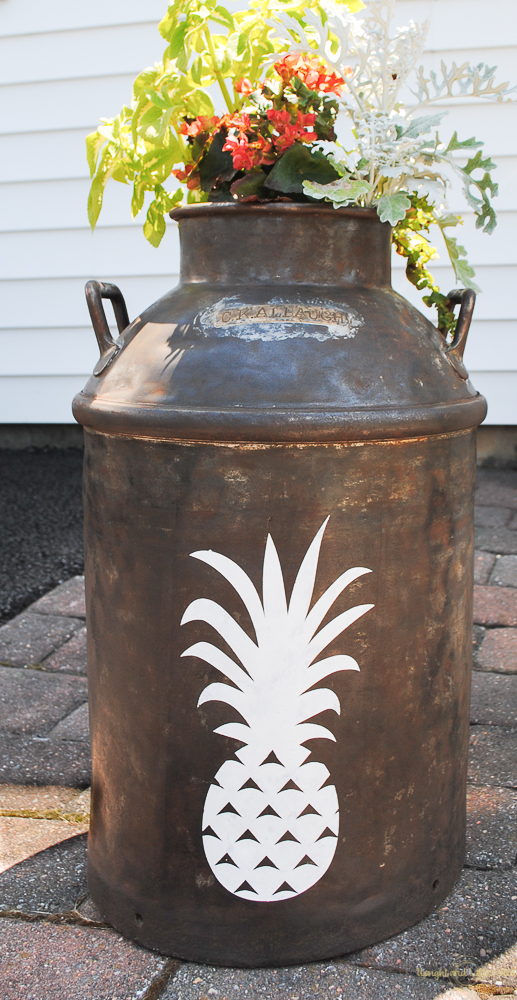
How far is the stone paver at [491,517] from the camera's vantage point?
405 cm

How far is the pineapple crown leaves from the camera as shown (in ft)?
4.70

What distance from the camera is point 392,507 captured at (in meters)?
1.46

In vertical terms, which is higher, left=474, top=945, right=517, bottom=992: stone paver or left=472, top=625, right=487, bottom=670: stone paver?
left=474, top=945, right=517, bottom=992: stone paver

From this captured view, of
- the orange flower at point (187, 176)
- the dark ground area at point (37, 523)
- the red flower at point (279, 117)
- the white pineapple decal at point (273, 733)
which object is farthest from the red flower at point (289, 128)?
the dark ground area at point (37, 523)

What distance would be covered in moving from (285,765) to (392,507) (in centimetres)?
47

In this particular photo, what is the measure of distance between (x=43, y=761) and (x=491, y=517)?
254 cm

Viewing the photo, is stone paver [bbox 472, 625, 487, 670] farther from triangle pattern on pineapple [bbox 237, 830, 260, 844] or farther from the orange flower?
the orange flower

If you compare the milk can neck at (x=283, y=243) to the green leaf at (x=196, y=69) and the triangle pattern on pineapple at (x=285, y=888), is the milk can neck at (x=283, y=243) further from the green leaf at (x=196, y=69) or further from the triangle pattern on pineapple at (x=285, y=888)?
the triangle pattern on pineapple at (x=285, y=888)

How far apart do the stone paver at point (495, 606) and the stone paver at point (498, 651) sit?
2.7 inches

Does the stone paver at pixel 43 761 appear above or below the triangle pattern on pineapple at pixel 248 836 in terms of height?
below

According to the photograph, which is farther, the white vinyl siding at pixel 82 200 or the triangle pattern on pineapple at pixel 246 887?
the white vinyl siding at pixel 82 200

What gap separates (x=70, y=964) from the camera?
155 cm

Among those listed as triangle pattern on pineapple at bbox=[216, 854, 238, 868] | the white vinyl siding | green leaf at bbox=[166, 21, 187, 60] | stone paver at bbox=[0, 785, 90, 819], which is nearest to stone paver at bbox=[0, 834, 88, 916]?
stone paver at bbox=[0, 785, 90, 819]

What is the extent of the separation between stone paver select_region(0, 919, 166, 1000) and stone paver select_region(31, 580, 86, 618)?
165 cm
